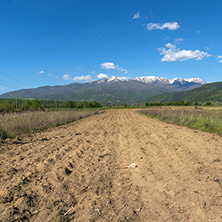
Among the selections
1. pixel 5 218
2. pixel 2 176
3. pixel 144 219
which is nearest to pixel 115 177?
pixel 144 219

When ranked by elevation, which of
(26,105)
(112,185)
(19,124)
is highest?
(26,105)

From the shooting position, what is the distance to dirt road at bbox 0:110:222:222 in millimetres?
2490

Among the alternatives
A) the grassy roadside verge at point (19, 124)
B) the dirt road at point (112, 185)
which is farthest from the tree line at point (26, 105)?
the dirt road at point (112, 185)

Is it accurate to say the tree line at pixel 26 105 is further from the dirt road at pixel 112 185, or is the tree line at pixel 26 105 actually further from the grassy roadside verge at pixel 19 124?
the dirt road at pixel 112 185

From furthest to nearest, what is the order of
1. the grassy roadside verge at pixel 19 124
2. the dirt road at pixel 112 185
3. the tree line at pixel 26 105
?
the tree line at pixel 26 105
the grassy roadside verge at pixel 19 124
the dirt road at pixel 112 185

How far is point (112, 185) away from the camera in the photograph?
3408mm

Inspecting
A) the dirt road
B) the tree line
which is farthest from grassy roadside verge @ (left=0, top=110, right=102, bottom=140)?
the dirt road

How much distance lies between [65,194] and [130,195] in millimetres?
1280

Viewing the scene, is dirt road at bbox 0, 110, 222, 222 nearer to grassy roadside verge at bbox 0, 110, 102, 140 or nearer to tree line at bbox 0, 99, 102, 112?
grassy roadside verge at bbox 0, 110, 102, 140

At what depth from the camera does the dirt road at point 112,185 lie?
2.49 metres

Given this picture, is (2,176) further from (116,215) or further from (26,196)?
A: (116,215)

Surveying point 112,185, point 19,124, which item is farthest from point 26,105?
A: point 112,185

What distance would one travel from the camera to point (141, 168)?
425cm

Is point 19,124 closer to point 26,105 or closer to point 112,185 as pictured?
point 112,185
